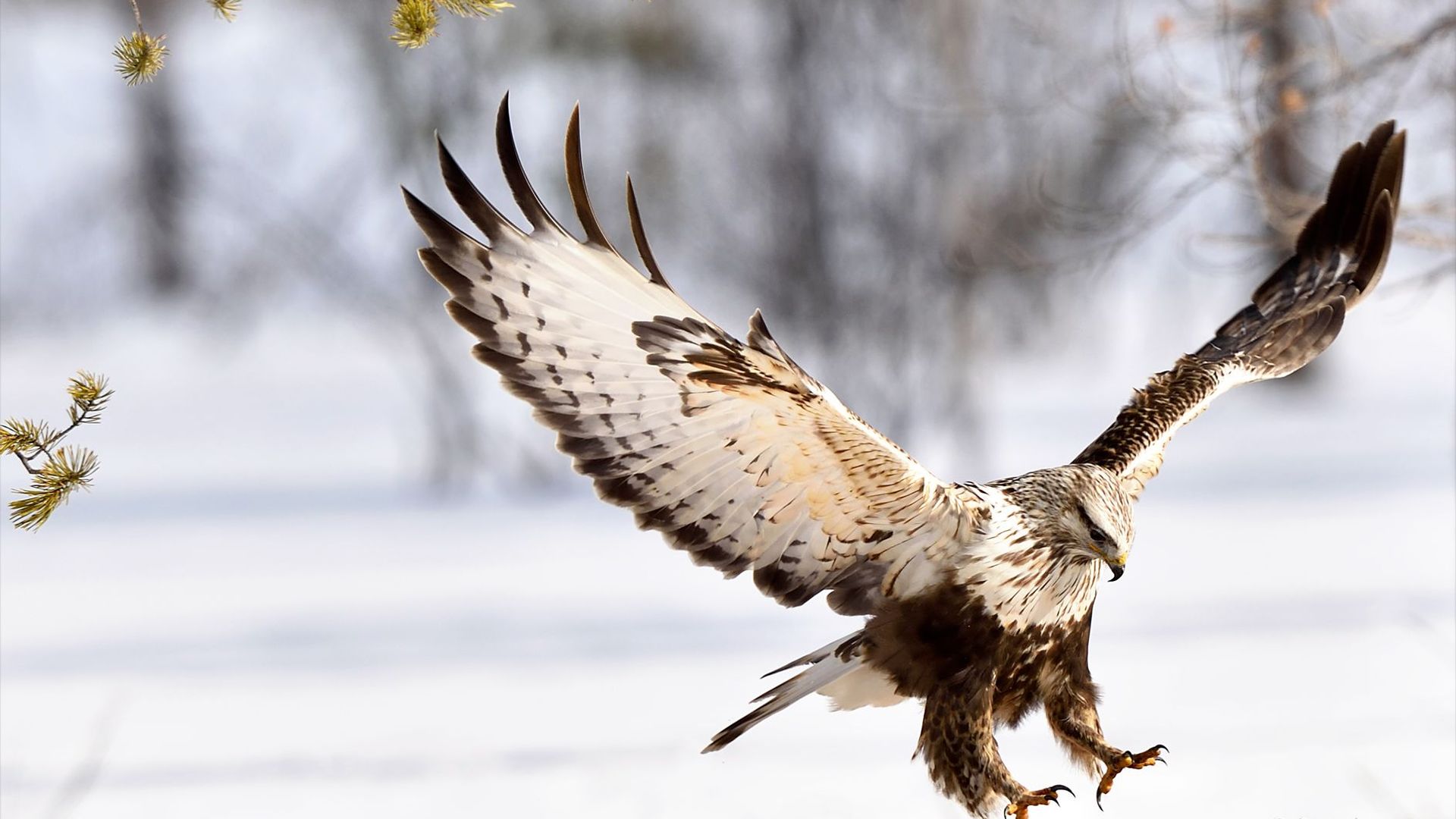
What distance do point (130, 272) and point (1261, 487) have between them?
1171cm

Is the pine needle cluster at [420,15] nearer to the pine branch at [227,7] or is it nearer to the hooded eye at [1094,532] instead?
the pine branch at [227,7]

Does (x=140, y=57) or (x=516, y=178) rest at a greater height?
(x=140, y=57)

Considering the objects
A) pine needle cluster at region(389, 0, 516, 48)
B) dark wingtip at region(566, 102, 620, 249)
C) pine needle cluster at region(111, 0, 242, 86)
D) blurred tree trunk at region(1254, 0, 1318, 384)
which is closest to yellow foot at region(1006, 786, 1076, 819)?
dark wingtip at region(566, 102, 620, 249)

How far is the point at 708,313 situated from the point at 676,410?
9.97 metres

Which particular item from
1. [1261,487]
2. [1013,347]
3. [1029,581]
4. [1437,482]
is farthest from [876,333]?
[1029,581]

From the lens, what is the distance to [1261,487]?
12062 millimetres

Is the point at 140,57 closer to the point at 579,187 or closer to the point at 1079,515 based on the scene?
the point at 579,187

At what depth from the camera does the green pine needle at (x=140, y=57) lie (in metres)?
3.07

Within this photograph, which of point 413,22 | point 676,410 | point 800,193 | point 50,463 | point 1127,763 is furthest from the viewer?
point 800,193

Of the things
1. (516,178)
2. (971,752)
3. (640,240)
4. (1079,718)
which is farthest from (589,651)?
(640,240)

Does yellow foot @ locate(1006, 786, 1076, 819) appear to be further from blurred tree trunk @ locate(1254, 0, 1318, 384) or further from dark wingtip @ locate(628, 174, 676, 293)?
blurred tree trunk @ locate(1254, 0, 1318, 384)

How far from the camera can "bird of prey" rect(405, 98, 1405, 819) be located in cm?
325

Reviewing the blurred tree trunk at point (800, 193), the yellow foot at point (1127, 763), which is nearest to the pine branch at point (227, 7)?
the yellow foot at point (1127, 763)

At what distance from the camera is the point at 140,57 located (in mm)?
3092
